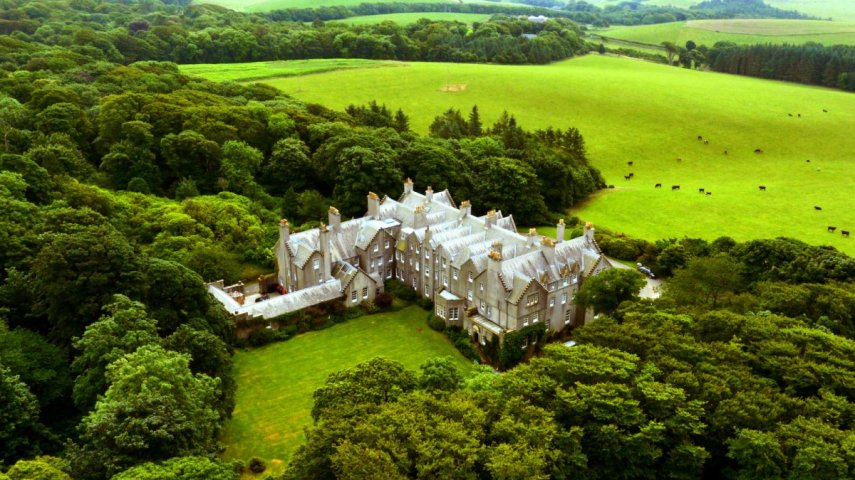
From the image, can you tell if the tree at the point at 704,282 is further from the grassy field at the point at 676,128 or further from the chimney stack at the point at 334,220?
the chimney stack at the point at 334,220

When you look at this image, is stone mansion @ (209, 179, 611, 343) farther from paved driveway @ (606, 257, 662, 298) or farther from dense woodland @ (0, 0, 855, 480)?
paved driveway @ (606, 257, 662, 298)

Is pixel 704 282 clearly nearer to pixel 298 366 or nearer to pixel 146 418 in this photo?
pixel 298 366

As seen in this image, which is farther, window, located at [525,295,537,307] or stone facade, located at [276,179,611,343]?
stone facade, located at [276,179,611,343]

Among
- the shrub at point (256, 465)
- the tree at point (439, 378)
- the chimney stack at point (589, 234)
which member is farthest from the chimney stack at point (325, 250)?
the chimney stack at point (589, 234)

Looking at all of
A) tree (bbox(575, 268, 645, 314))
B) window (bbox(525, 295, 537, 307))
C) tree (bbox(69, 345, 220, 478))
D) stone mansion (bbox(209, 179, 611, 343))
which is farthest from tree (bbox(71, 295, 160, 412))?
tree (bbox(575, 268, 645, 314))

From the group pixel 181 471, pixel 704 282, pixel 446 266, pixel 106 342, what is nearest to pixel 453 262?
pixel 446 266
